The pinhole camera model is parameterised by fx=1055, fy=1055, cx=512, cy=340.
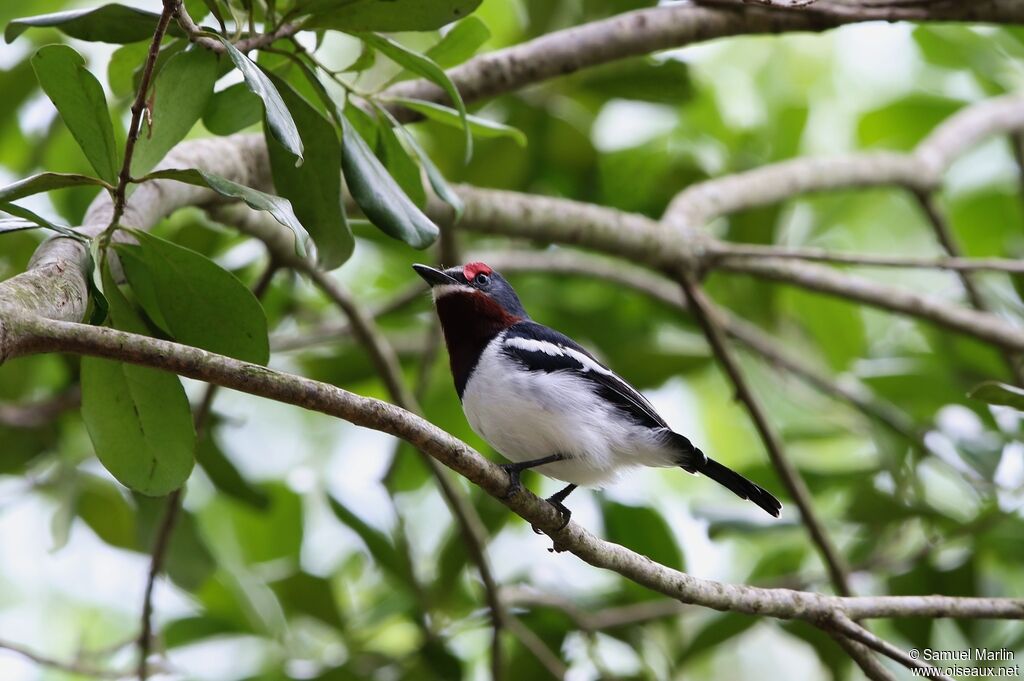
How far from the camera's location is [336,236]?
2527 millimetres

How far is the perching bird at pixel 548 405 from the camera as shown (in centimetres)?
315

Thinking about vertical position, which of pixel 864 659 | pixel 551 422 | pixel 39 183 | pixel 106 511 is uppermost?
pixel 39 183

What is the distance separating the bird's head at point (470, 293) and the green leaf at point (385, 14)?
43.9 inches

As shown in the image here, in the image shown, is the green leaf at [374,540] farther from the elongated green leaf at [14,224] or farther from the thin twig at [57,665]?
the elongated green leaf at [14,224]

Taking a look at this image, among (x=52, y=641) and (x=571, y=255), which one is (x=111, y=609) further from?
(x=571, y=255)

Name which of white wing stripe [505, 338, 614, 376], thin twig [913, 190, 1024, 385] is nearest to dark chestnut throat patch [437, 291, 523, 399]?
white wing stripe [505, 338, 614, 376]

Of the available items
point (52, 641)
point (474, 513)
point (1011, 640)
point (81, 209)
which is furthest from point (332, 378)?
point (52, 641)

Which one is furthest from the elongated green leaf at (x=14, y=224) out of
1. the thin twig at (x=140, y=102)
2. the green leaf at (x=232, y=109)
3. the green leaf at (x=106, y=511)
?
the green leaf at (x=106, y=511)

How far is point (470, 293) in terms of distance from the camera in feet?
11.7

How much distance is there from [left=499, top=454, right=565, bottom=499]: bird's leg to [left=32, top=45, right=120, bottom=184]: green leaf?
1.10 meters

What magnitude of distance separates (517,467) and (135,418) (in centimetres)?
102

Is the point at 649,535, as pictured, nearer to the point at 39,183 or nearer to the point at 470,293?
the point at 470,293

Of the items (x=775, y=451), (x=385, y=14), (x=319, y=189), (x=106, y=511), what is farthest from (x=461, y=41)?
(x=106, y=511)

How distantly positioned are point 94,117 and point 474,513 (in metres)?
2.37
